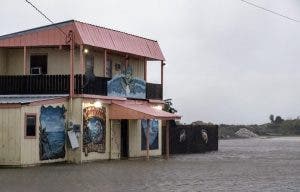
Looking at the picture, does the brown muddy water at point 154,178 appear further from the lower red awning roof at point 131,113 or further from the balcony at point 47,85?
the balcony at point 47,85

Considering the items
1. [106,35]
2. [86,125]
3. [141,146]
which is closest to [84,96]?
[86,125]

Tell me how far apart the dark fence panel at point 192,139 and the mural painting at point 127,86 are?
4.15m

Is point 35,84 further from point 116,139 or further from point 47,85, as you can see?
point 116,139

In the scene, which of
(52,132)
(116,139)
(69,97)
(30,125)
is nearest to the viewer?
(30,125)

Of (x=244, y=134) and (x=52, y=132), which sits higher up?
(x=244, y=134)

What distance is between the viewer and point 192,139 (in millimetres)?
41844

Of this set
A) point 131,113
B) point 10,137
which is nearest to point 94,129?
point 131,113

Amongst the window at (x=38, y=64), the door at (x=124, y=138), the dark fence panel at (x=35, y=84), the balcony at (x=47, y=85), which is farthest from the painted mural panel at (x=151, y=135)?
the dark fence panel at (x=35, y=84)

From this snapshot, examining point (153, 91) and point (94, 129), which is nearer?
Result: point (94, 129)

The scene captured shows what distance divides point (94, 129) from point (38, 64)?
4582mm

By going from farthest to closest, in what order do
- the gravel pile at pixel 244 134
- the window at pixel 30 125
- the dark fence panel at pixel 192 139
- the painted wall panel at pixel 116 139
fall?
the gravel pile at pixel 244 134, the dark fence panel at pixel 192 139, the painted wall panel at pixel 116 139, the window at pixel 30 125

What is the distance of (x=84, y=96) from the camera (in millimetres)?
30734

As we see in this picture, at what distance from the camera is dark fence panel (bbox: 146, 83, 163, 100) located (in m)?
38.1

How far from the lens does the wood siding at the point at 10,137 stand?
27.5 metres
